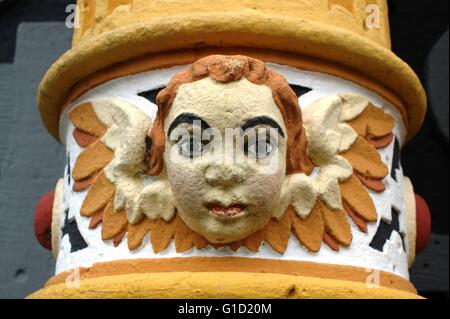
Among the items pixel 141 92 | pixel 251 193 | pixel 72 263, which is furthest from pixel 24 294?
pixel 251 193

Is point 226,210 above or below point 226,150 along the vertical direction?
below

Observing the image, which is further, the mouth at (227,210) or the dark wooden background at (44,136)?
the dark wooden background at (44,136)

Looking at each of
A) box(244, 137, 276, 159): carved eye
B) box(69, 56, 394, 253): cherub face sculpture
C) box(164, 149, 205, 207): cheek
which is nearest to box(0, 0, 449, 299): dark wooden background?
box(69, 56, 394, 253): cherub face sculpture

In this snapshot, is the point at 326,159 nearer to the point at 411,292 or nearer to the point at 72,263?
the point at 411,292

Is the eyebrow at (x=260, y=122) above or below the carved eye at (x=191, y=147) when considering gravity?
above

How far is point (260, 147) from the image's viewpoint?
6.33 feet

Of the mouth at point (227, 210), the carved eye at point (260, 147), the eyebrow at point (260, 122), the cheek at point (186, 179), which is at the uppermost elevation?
the eyebrow at point (260, 122)

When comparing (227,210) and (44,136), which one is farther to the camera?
(44,136)

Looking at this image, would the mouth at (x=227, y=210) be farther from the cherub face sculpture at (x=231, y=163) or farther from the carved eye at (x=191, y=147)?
the carved eye at (x=191, y=147)

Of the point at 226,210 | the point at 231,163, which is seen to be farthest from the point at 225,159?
the point at 226,210

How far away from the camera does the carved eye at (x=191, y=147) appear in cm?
192

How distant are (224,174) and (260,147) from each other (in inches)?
4.5

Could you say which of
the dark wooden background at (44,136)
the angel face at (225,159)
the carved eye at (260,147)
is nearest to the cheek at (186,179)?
the angel face at (225,159)

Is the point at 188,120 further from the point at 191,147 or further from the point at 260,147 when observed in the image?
the point at 260,147
